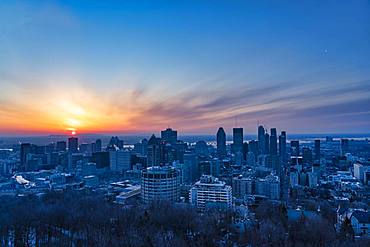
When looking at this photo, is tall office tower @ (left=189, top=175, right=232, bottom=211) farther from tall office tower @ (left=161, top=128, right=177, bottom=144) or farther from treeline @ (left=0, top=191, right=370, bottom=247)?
tall office tower @ (left=161, top=128, right=177, bottom=144)

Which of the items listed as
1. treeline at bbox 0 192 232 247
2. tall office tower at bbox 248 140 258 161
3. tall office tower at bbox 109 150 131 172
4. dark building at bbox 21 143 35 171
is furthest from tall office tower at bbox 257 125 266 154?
treeline at bbox 0 192 232 247

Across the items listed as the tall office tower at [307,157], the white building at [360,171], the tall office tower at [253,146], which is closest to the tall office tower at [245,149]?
the tall office tower at [253,146]

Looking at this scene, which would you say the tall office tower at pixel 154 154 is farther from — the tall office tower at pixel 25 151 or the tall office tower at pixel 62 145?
the tall office tower at pixel 62 145

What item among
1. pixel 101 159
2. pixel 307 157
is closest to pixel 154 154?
pixel 101 159

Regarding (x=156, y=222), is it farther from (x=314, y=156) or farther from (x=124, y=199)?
(x=314, y=156)

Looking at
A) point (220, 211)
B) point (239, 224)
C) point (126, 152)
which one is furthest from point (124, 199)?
point (126, 152)
